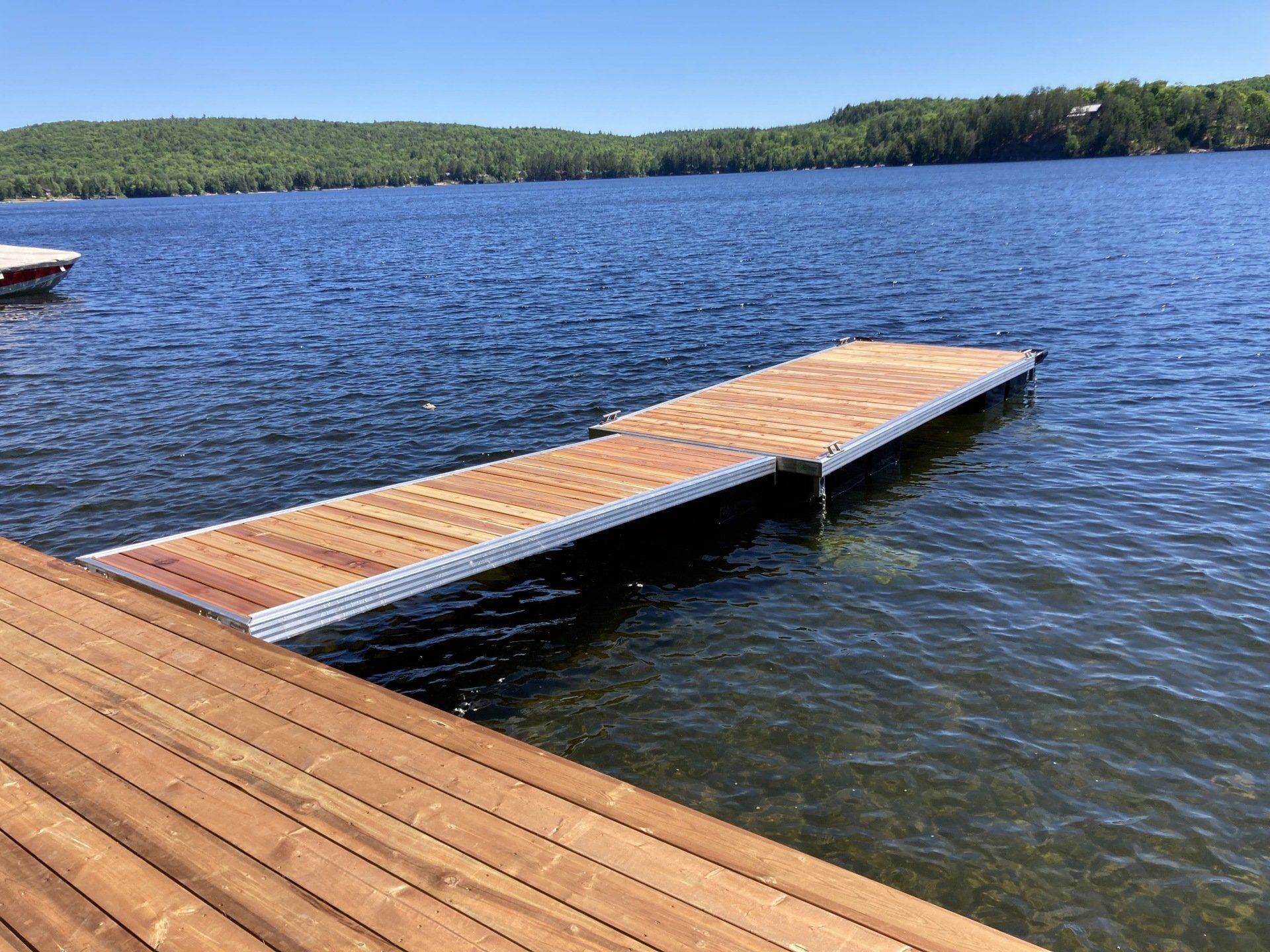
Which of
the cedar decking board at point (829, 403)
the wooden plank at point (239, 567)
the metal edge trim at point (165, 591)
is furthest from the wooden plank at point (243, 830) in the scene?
the cedar decking board at point (829, 403)

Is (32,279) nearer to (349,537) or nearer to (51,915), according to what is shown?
(349,537)

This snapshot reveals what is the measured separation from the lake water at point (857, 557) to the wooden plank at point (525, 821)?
8.12ft

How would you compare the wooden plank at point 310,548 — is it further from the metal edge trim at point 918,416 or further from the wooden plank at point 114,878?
the metal edge trim at point 918,416

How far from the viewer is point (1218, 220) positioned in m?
47.0

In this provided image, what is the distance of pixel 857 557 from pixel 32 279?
38.5 metres

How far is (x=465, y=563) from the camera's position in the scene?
8.34 meters

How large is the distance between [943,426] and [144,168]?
746 feet

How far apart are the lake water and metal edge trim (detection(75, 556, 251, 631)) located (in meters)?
1.92

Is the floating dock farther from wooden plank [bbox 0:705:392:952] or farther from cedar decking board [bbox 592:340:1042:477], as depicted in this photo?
wooden plank [bbox 0:705:392:952]

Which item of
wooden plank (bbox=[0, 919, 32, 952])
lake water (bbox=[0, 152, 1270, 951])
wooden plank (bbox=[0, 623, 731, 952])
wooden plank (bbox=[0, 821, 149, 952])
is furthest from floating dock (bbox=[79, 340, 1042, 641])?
wooden plank (bbox=[0, 919, 32, 952])

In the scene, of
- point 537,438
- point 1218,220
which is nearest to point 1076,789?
point 537,438

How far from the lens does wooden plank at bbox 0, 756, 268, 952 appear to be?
3.77 meters

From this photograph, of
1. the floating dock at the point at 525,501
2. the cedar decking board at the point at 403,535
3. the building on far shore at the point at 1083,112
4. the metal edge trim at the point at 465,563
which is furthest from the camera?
the building on far shore at the point at 1083,112

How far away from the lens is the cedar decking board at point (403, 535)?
24.9ft
